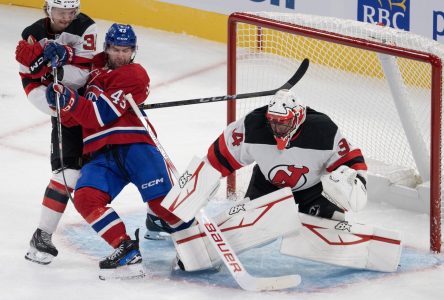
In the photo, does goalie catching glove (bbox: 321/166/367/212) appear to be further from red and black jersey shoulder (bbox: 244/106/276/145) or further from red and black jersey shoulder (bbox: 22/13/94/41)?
red and black jersey shoulder (bbox: 22/13/94/41)

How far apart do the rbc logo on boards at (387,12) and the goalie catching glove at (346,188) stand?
82.0 inches

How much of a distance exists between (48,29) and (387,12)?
7.23 ft

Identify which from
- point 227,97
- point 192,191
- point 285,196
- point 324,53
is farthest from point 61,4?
point 324,53

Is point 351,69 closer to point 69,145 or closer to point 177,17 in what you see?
point 69,145

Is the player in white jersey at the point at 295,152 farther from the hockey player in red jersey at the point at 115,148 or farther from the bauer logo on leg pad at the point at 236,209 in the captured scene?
the hockey player in red jersey at the point at 115,148

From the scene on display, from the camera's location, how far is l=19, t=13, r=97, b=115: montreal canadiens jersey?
4891 millimetres

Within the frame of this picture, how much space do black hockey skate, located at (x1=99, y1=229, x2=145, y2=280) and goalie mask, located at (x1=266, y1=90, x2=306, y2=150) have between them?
646mm

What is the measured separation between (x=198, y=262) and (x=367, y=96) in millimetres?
1638

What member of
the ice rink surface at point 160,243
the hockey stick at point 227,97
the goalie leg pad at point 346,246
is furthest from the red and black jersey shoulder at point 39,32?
the goalie leg pad at point 346,246

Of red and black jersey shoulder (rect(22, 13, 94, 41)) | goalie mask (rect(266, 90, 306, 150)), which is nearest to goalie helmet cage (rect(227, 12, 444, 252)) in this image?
goalie mask (rect(266, 90, 306, 150))

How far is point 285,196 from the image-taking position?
15.3 ft

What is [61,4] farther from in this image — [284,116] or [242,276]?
[242,276]

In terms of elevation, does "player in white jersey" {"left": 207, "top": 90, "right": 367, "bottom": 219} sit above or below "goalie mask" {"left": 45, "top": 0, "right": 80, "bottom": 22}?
below

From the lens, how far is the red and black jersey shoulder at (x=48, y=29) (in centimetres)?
490
